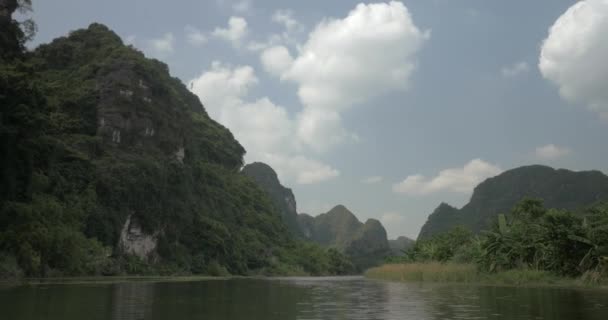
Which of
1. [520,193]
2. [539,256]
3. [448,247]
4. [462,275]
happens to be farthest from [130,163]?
[520,193]

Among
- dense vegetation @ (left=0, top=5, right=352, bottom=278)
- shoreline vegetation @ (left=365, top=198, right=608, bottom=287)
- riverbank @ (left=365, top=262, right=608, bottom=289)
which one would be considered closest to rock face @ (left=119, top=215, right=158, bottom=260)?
dense vegetation @ (left=0, top=5, right=352, bottom=278)

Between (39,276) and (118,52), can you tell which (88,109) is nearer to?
(118,52)

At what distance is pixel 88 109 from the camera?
66750 mm

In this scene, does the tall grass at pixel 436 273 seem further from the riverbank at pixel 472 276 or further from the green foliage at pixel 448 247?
the green foliage at pixel 448 247

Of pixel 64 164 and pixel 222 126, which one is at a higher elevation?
pixel 222 126

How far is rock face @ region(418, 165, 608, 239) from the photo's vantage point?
11544cm

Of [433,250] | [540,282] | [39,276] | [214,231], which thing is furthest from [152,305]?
[214,231]

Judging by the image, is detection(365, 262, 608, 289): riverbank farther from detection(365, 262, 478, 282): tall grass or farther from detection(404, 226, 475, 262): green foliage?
detection(404, 226, 475, 262): green foliage

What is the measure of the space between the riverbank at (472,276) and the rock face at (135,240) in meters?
29.9

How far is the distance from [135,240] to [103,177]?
8.13m

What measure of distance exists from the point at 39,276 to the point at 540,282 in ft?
90.5

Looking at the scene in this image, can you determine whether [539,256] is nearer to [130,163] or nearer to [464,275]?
[464,275]

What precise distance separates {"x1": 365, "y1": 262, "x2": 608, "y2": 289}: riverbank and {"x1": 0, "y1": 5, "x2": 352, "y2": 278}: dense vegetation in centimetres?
2198

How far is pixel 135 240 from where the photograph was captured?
61625 millimetres
